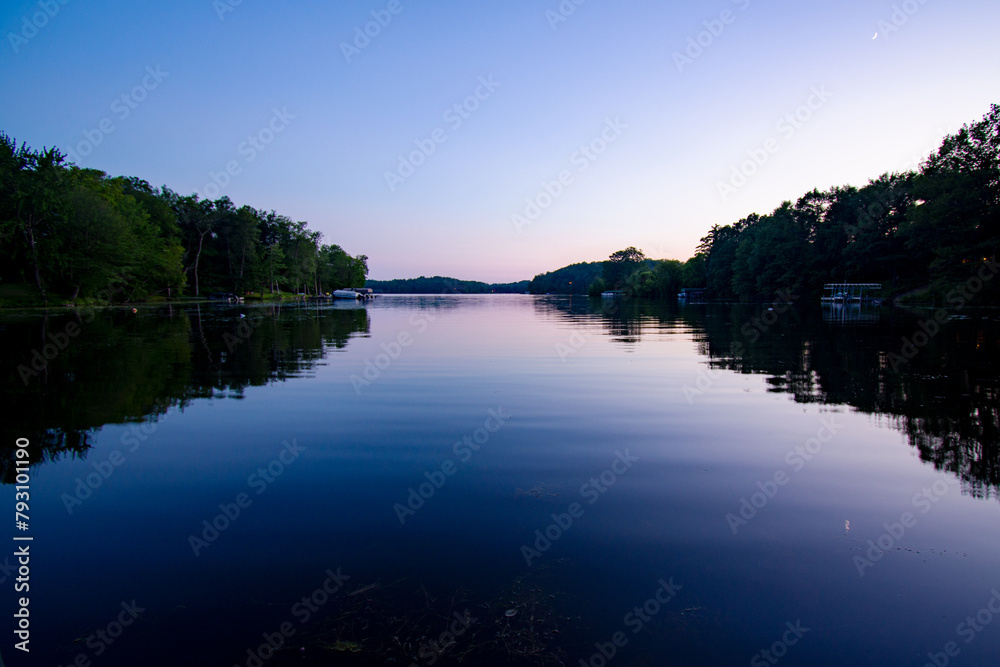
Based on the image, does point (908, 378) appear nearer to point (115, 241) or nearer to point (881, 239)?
point (115, 241)

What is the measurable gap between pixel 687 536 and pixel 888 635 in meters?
1.83

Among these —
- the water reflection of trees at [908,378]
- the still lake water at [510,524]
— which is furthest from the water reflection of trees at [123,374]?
the water reflection of trees at [908,378]

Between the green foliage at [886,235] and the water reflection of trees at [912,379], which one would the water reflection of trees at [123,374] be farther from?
the green foliage at [886,235]

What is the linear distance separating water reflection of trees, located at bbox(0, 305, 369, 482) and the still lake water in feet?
0.51

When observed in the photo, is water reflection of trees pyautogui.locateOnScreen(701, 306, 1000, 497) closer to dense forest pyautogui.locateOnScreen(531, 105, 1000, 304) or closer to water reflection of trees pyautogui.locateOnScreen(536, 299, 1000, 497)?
water reflection of trees pyautogui.locateOnScreen(536, 299, 1000, 497)

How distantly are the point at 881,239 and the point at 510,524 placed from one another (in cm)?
9317

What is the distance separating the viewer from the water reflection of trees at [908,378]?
28.5ft

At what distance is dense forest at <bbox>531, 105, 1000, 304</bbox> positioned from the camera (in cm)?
5028

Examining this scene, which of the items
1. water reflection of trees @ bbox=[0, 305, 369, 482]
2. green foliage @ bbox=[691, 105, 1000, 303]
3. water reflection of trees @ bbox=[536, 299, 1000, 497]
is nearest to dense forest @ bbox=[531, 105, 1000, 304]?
green foliage @ bbox=[691, 105, 1000, 303]

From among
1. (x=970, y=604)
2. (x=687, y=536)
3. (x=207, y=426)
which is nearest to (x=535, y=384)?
(x=207, y=426)

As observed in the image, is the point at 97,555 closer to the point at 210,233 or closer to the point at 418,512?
the point at 418,512

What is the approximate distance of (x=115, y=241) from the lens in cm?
6394

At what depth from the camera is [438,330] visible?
3291 cm

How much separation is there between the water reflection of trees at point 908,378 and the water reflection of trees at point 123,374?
45.0 feet
